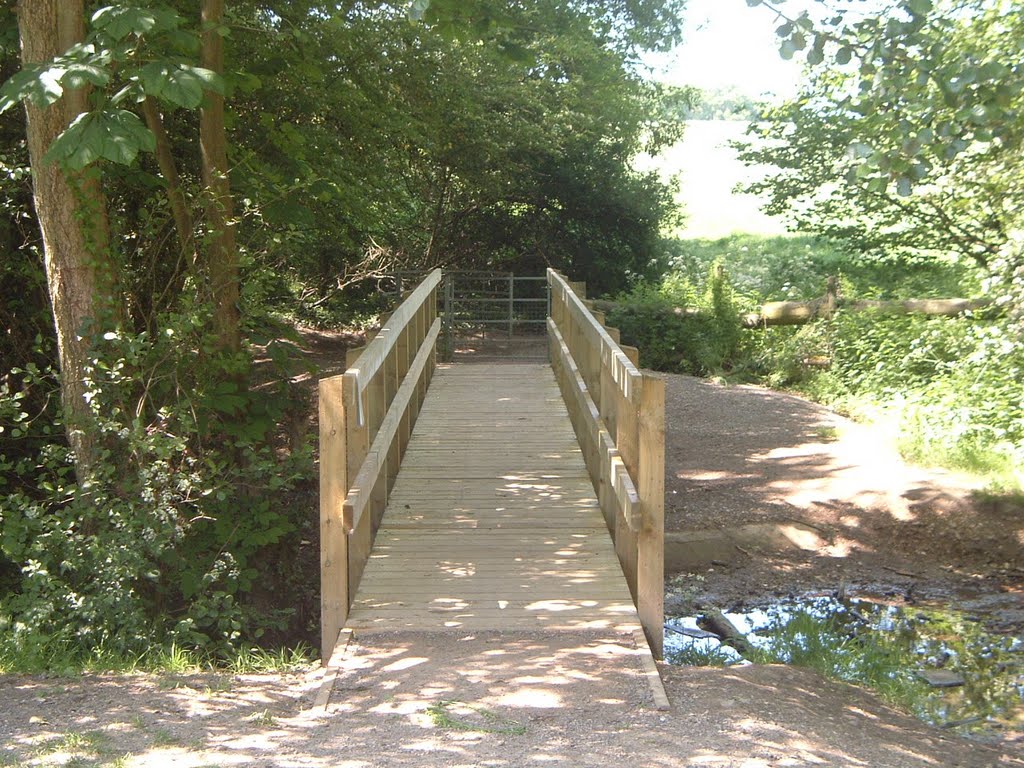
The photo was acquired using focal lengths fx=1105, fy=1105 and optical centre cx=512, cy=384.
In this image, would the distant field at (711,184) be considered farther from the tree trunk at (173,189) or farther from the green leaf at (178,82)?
the green leaf at (178,82)

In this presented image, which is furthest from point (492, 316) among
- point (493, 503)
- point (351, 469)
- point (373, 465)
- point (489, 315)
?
point (351, 469)

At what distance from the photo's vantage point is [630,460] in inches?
241

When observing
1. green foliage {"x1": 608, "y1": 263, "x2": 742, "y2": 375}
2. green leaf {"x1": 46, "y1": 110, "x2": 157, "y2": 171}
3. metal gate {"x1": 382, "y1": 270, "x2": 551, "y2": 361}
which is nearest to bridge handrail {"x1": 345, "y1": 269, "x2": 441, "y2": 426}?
green leaf {"x1": 46, "y1": 110, "x2": 157, "y2": 171}

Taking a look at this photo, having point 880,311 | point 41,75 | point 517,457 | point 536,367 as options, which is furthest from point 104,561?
point 880,311

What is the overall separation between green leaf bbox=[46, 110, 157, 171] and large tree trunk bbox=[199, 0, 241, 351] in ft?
6.22

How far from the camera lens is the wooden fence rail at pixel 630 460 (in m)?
5.51

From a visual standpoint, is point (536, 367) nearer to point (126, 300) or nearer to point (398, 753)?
point (126, 300)

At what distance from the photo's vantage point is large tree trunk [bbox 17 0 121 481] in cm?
692

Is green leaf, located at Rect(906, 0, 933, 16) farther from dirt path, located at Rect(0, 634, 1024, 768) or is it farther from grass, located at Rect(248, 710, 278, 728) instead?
grass, located at Rect(248, 710, 278, 728)

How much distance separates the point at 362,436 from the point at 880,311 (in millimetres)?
12317

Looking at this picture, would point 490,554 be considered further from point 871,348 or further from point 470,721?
point 871,348

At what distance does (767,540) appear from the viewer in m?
10.3

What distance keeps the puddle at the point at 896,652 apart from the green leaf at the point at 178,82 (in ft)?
13.9

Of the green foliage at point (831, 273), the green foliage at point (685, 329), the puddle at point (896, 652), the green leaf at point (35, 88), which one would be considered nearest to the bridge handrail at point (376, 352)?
the green leaf at point (35, 88)
